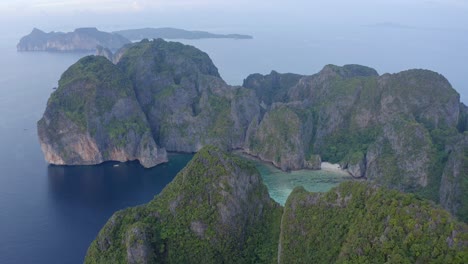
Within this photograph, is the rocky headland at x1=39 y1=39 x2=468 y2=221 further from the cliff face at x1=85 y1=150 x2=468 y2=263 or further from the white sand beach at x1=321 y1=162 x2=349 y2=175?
the cliff face at x1=85 y1=150 x2=468 y2=263

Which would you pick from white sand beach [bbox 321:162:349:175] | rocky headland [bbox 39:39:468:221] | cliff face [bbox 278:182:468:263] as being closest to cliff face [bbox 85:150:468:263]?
cliff face [bbox 278:182:468:263]

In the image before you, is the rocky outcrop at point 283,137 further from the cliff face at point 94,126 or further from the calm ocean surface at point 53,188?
the cliff face at point 94,126

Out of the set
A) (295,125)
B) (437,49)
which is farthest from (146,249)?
(437,49)

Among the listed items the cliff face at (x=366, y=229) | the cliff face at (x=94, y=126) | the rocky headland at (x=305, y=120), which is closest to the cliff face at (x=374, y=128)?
the rocky headland at (x=305, y=120)

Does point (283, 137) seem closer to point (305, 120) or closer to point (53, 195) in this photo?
point (305, 120)

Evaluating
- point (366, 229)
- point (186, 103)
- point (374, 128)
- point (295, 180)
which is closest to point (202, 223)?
point (366, 229)

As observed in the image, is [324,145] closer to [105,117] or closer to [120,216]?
[105,117]

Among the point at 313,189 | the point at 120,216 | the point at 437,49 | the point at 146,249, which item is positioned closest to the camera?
the point at 146,249
